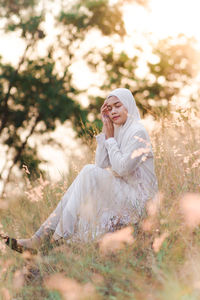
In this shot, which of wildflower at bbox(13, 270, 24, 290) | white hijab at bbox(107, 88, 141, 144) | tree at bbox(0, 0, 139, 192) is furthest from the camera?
tree at bbox(0, 0, 139, 192)

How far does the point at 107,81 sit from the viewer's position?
14078 millimetres

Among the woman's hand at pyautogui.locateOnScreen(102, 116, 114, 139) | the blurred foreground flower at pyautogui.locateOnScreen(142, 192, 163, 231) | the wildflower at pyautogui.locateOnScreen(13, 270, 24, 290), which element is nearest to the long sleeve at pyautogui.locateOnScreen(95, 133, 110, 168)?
the woman's hand at pyautogui.locateOnScreen(102, 116, 114, 139)

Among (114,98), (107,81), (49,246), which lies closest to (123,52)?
(107,81)

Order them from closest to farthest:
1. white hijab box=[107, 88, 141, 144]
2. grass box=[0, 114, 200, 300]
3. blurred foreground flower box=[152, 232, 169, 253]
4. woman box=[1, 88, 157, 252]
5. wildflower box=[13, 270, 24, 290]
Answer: grass box=[0, 114, 200, 300] < blurred foreground flower box=[152, 232, 169, 253] < wildflower box=[13, 270, 24, 290] < woman box=[1, 88, 157, 252] < white hijab box=[107, 88, 141, 144]

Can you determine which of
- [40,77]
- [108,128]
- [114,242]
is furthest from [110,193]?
[40,77]

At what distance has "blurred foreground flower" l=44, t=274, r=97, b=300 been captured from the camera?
256cm

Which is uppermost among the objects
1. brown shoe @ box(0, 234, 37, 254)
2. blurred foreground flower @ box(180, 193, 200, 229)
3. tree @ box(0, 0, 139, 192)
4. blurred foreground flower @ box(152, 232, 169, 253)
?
tree @ box(0, 0, 139, 192)

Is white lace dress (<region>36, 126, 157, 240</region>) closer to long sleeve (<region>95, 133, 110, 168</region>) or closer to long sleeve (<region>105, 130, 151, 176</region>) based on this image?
long sleeve (<region>105, 130, 151, 176</region>)

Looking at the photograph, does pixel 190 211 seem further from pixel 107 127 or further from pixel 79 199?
pixel 107 127

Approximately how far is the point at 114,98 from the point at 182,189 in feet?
4.02

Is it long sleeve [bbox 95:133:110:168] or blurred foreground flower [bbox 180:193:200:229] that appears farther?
long sleeve [bbox 95:133:110:168]

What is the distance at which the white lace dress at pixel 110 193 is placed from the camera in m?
3.60

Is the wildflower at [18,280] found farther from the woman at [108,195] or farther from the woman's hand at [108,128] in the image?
the woman's hand at [108,128]

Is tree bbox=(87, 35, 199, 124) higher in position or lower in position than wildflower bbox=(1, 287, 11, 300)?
higher
